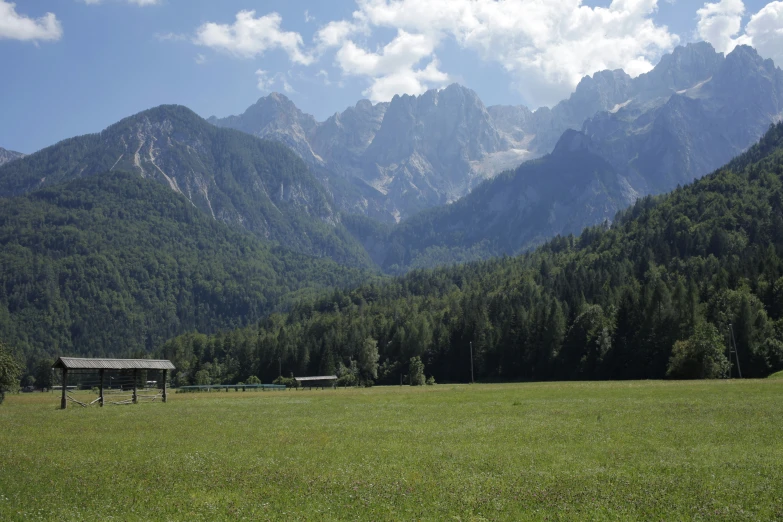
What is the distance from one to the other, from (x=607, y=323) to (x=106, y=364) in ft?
278

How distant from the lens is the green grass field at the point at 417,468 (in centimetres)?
1598

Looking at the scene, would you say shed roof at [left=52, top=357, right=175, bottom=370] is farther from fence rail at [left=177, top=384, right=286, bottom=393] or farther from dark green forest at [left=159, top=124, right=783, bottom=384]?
dark green forest at [left=159, top=124, right=783, bottom=384]

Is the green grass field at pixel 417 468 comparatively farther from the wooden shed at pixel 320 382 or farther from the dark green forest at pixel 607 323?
the wooden shed at pixel 320 382

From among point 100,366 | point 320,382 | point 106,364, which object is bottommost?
point 320,382

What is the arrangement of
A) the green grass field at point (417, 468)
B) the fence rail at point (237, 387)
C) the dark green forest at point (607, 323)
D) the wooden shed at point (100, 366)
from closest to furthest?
the green grass field at point (417, 468), the wooden shed at point (100, 366), the dark green forest at point (607, 323), the fence rail at point (237, 387)

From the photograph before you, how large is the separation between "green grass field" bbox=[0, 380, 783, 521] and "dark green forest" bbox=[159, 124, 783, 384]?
5598 centimetres

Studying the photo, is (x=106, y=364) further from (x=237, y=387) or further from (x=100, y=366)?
(x=237, y=387)

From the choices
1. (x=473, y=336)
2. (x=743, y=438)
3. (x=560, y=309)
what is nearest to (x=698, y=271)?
(x=560, y=309)

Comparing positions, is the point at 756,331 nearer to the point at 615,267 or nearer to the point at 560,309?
the point at 560,309

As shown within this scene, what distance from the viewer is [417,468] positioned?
20.9 m

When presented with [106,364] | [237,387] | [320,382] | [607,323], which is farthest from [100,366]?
[607,323]

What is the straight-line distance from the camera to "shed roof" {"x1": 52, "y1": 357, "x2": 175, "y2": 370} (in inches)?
2058

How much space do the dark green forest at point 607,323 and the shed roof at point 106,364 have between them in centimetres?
6490

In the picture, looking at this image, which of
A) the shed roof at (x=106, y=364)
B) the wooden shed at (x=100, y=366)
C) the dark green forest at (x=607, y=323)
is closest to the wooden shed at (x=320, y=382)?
the dark green forest at (x=607, y=323)
